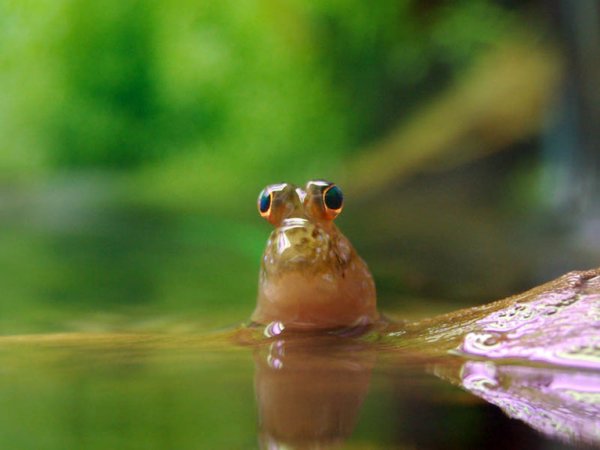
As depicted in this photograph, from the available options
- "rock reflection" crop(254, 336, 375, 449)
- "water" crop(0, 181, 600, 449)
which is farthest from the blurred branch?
"rock reflection" crop(254, 336, 375, 449)

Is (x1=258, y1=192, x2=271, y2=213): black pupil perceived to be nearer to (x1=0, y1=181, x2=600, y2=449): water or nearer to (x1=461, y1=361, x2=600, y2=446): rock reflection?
(x1=0, y1=181, x2=600, y2=449): water

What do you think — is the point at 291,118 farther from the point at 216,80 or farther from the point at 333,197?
the point at 333,197

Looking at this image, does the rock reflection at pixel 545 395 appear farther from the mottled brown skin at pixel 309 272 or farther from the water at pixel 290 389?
the mottled brown skin at pixel 309 272

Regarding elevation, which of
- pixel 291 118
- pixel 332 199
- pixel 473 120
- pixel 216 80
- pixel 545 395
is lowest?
pixel 545 395

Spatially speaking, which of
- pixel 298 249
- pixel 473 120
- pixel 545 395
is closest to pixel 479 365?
pixel 545 395

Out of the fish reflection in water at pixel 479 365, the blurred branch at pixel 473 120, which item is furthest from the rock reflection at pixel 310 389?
the blurred branch at pixel 473 120

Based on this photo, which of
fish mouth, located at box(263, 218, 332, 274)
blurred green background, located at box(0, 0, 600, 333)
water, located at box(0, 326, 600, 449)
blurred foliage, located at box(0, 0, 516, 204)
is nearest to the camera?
water, located at box(0, 326, 600, 449)
